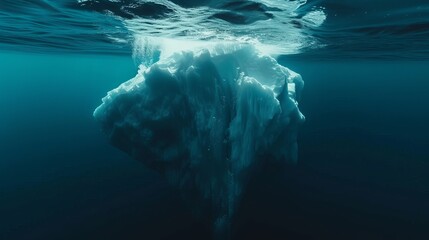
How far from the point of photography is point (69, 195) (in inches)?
650

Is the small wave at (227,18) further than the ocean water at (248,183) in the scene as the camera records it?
No

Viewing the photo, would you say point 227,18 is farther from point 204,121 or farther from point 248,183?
point 248,183

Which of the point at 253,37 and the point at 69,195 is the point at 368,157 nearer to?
the point at 253,37

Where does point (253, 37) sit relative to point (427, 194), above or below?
above

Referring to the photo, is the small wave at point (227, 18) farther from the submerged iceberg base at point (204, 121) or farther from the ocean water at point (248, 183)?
the submerged iceberg base at point (204, 121)

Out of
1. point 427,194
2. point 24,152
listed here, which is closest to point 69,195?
point 24,152

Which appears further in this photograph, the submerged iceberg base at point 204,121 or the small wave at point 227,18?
the submerged iceberg base at point 204,121

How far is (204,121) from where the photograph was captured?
29.5 ft

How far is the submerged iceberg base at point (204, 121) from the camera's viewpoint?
8.80 meters

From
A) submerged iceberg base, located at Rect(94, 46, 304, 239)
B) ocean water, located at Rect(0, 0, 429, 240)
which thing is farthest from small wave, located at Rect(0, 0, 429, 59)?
submerged iceberg base, located at Rect(94, 46, 304, 239)

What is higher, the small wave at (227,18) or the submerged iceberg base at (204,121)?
the small wave at (227,18)

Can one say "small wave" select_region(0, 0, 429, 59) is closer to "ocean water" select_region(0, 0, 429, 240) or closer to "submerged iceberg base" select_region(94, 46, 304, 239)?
"ocean water" select_region(0, 0, 429, 240)

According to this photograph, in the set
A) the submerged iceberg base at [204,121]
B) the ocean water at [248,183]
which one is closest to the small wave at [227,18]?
the ocean water at [248,183]

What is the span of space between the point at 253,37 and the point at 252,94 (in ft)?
18.0
